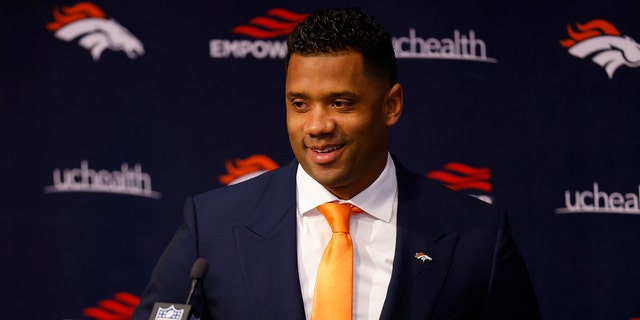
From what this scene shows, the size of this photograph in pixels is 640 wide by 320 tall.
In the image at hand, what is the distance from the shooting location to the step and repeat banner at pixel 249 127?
3535 mm

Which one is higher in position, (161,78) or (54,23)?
(54,23)

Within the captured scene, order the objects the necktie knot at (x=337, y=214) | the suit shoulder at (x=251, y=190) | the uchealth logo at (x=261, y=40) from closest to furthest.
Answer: the necktie knot at (x=337, y=214) < the suit shoulder at (x=251, y=190) < the uchealth logo at (x=261, y=40)

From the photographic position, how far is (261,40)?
11.9 ft

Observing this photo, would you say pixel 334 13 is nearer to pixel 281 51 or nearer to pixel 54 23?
pixel 281 51

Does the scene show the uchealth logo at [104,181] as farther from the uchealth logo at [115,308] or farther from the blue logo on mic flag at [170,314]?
the blue logo on mic flag at [170,314]

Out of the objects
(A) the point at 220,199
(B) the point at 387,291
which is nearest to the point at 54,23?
(A) the point at 220,199

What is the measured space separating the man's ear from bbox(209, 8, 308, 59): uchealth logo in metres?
1.37

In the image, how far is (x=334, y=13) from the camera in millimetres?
2238

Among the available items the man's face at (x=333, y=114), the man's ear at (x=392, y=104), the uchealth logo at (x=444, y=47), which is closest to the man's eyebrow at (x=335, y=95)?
the man's face at (x=333, y=114)

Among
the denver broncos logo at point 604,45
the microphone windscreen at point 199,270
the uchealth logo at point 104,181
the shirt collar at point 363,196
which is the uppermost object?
the denver broncos logo at point 604,45

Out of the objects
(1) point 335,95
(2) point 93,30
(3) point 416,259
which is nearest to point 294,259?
(3) point 416,259

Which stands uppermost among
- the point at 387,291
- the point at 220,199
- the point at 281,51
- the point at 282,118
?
the point at 281,51

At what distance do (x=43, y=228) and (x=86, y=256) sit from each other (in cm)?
20

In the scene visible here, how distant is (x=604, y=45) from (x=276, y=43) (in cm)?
121
